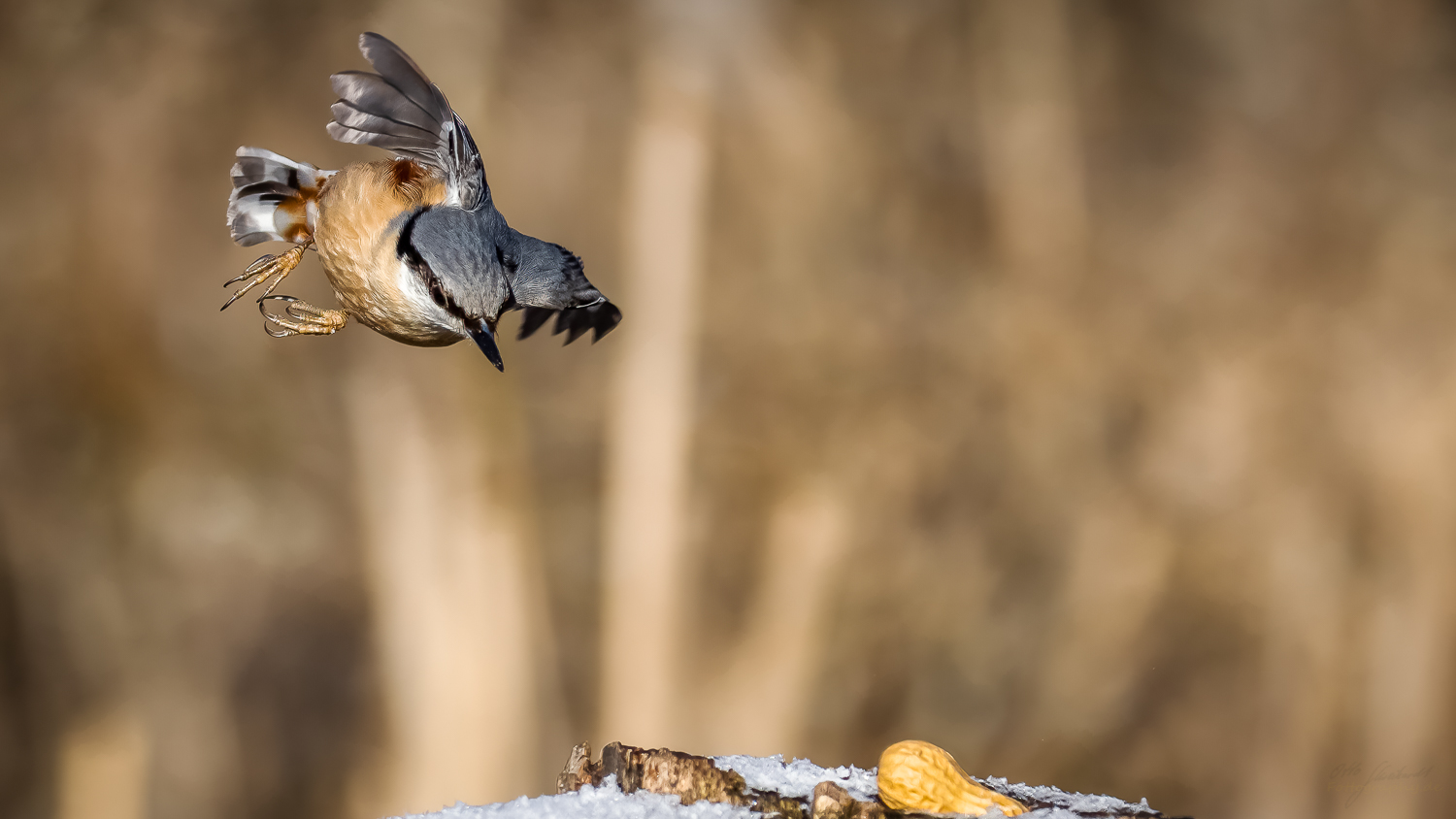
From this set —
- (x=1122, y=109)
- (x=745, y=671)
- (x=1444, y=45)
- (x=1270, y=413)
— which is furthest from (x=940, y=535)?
(x=1444, y=45)

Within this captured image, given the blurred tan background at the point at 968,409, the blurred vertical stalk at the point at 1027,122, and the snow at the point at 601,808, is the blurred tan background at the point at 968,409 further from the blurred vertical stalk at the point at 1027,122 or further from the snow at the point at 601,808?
the snow at the point at 601,808

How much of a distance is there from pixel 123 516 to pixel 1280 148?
6.24ft

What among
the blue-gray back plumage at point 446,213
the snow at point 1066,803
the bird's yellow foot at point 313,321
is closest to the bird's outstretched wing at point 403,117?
the blue-gray back plumage at point 446,213

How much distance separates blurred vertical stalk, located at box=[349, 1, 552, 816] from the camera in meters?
1.33

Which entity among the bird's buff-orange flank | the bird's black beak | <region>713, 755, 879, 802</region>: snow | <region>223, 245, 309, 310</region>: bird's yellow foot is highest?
<region>223, 245, 309, 310</region>: bird's yellow foot

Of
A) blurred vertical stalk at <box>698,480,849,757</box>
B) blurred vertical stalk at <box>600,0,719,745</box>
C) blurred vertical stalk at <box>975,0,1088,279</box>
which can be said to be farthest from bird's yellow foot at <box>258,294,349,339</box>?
blurred vertical stalk at <box>975,0,1088,279</box>

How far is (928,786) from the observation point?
0.62 m

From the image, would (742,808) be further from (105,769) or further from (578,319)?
(105,769)

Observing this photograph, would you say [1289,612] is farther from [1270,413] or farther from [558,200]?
[558,200]

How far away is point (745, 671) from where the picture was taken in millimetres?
1399

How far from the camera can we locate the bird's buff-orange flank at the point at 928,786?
62 cm

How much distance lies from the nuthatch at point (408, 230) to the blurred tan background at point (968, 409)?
667 mm

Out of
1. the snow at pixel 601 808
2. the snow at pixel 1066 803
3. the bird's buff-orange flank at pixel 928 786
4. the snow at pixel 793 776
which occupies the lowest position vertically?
the snow at pixel 601 808

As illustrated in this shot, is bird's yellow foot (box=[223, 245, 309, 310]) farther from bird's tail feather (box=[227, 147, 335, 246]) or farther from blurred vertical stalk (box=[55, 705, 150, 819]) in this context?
blurred vertical stalk (box=[55, 705, 150, 819])
